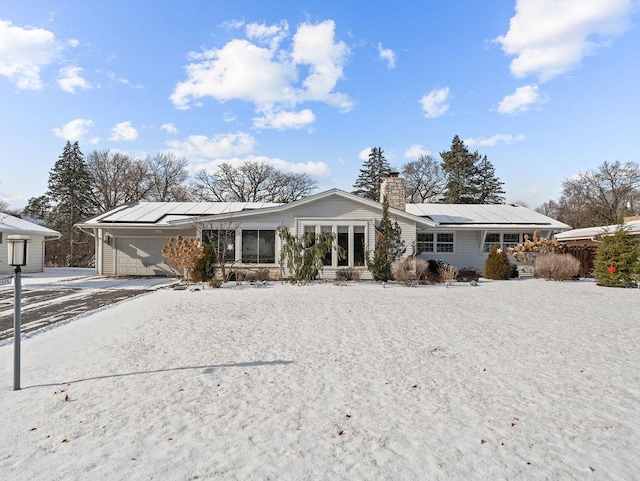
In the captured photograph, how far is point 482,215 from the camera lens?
19500 millimetres

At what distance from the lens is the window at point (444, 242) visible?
18.3 metres

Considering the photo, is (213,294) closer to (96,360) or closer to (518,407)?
(96,360)

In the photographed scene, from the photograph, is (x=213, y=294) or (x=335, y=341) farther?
(x=213, y=294)

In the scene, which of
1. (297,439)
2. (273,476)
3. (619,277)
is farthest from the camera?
(619,277)

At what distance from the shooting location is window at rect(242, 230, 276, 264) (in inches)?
609

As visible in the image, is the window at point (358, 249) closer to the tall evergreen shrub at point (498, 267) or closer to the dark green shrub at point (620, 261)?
the tall evergreen shrub at point (498, 267)

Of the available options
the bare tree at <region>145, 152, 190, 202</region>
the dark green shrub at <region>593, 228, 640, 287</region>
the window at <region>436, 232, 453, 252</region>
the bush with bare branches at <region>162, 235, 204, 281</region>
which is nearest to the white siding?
the window at <region>436, 232, 453, 252</region>

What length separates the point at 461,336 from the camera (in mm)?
6473

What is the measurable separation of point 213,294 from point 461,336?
24.8 ft

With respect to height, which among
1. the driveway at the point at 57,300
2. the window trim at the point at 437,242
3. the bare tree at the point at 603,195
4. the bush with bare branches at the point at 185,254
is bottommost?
the driveway at the point at 57,300

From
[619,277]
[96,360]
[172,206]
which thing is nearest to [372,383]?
[96,360]

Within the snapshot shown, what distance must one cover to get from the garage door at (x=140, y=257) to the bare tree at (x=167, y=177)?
19.5 metres

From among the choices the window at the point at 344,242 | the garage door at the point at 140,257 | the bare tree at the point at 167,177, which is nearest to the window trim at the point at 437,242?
the window at the point at 344,242

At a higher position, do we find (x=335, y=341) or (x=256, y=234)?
(x=256, y=234)
